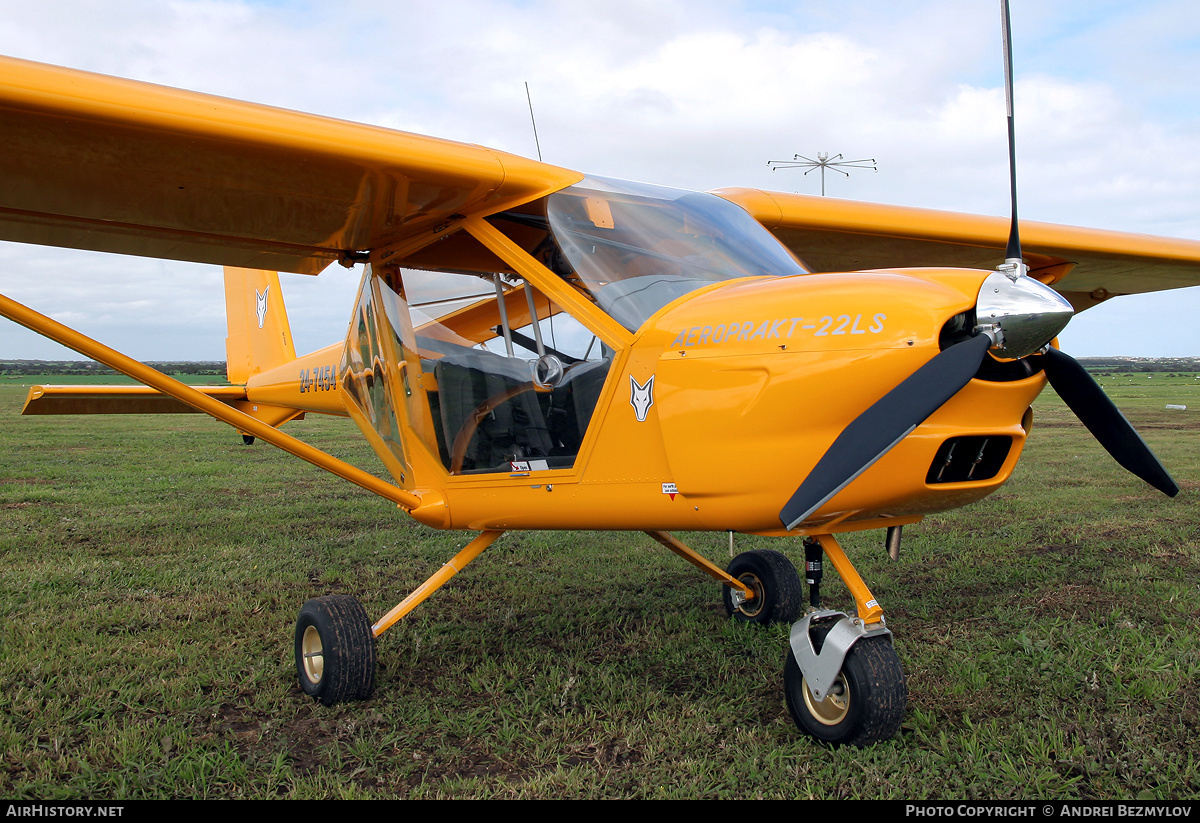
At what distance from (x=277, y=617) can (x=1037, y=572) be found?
A: 4.81 meters

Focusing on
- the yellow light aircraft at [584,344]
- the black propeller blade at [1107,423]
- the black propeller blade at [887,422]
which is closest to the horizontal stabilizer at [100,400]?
the yellow light aircraft at [584,344]

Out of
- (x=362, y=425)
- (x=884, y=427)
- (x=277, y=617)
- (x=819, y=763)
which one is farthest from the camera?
(x=362, y=425)

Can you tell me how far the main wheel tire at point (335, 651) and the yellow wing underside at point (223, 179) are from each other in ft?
5.76

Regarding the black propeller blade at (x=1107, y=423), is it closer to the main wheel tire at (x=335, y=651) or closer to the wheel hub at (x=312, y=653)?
the main wheel tire at (x=335, y=651)

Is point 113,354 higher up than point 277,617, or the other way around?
point 113,354

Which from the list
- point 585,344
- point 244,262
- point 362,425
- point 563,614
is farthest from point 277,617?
point 585,344

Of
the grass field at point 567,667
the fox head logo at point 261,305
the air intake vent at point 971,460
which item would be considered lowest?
the grass field at point 567,667

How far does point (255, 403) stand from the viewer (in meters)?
7.20

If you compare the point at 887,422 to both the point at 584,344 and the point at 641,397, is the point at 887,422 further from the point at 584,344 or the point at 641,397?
the point at 584,344

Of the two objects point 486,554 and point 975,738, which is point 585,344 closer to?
point 975,738

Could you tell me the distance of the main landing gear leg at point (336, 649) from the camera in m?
3.32

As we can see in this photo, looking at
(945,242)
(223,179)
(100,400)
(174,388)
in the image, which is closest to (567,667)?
(174,388)

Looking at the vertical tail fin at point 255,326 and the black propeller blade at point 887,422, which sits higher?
the vertical tail fin at point 255,326

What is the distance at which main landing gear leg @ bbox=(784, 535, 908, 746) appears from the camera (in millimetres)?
2746
